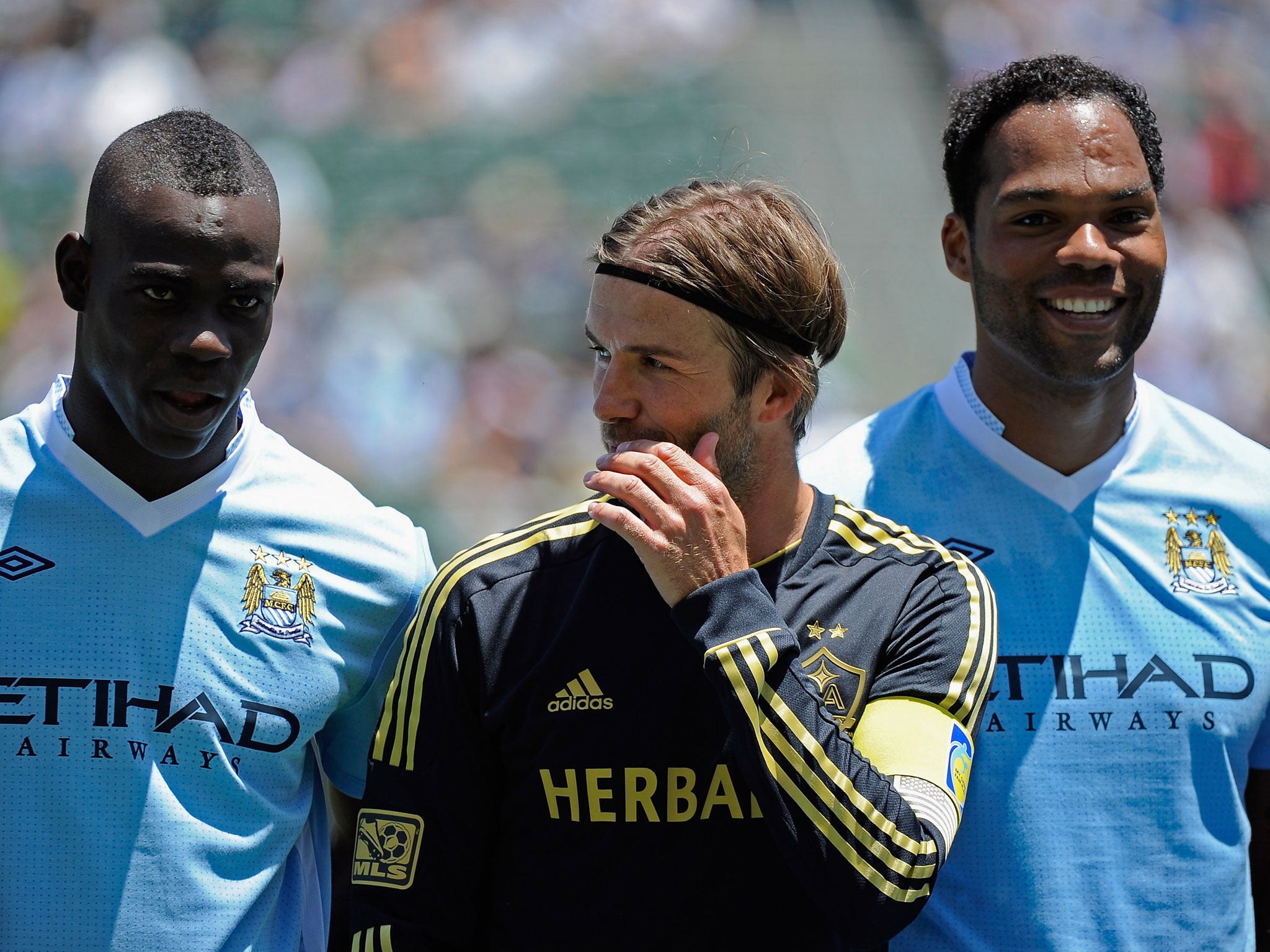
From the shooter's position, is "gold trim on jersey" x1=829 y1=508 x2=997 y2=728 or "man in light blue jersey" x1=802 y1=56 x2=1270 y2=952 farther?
"man in light blue jersey" x1=802 y1=56 x2=1270 y2=952

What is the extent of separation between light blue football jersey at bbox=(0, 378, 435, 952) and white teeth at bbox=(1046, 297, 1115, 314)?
159 cm

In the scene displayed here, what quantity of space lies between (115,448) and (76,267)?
38cm

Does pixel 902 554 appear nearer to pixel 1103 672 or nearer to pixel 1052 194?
pixel 1103 672

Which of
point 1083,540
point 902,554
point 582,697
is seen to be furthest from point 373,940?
point 1083,540

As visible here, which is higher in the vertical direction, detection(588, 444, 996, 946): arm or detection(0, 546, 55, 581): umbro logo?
detection(0, 546, 55, 581): umbro logo

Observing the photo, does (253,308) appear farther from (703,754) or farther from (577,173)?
(577,173)

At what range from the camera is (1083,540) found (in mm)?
3016

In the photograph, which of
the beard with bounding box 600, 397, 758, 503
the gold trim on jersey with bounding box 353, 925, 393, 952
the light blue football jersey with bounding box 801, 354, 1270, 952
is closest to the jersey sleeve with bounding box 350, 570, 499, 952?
the gold trim on jersey with bounding box 353, 925, 393, 952

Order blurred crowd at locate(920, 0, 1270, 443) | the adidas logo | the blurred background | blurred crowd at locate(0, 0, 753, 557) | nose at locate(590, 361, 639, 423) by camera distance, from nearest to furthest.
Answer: the adidas logo → nose at locate(590, 361, 639, 423) → blurred crowd at locate(0, 0, 753, 557) → the blurred background → blurred crowd at locate(920, 0, 1270, 443)

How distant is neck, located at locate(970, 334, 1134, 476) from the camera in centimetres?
309

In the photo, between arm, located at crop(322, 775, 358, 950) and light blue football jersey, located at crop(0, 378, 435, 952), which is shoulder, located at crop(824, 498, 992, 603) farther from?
arm, located at crop(322, 775, 358, 950)

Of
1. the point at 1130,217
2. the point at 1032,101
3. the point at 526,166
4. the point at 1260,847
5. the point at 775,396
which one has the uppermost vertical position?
the point at 526,166

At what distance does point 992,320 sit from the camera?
312 cm

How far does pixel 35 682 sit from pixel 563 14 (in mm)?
8314
